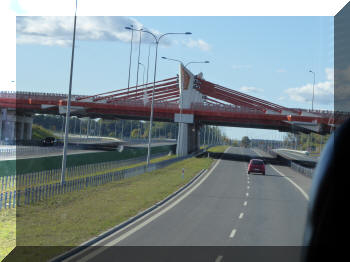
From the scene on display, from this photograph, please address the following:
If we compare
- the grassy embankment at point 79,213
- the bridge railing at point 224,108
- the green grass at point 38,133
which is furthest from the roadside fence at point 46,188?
the green grass at point 38,133

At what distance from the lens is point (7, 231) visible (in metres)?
18.6

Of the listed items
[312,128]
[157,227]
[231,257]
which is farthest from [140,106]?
[231,257]

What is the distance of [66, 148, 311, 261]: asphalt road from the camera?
1755cm

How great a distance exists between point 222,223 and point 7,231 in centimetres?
862

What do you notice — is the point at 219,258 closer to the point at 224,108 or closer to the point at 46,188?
the point at 46,188

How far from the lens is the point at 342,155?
1288 mm

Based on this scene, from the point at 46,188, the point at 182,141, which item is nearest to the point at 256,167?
the point at 46,188

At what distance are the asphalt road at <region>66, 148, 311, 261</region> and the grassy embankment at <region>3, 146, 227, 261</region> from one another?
105cm

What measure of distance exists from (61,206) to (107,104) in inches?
2563

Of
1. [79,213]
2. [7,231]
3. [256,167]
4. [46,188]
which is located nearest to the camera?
[7,231]

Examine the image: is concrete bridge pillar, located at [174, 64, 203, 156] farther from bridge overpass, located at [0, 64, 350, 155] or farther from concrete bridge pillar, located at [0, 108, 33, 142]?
concrete bridge pillar, located at [0, 108, 33, 142]

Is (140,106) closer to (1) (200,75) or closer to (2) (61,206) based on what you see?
(1) (200,75)

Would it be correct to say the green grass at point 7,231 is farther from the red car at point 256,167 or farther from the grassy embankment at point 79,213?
the red car at point 256,167

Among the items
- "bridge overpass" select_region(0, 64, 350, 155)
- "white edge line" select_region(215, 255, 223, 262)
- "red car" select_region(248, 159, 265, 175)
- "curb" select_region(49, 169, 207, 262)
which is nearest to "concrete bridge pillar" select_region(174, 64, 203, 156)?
"bridge overpass" select_region(0, 64, 350, 155)
